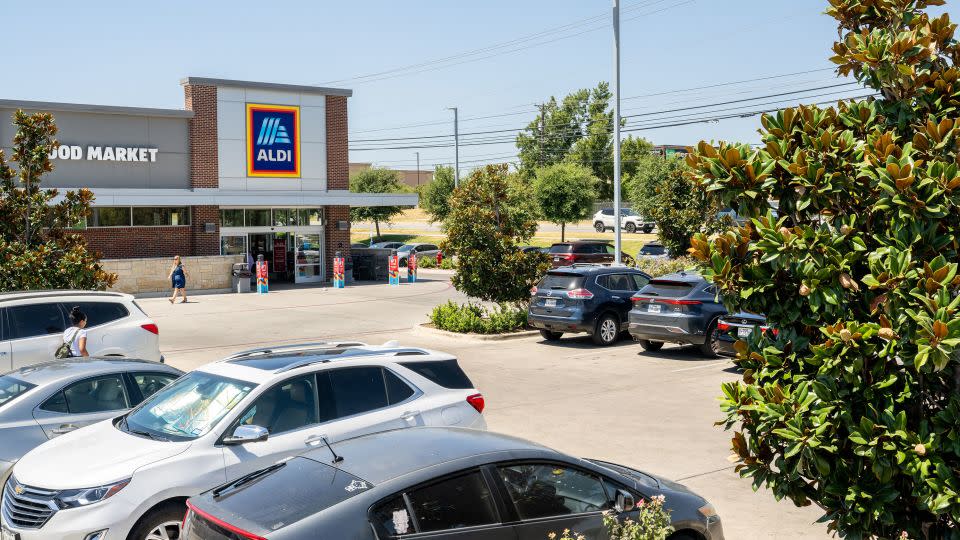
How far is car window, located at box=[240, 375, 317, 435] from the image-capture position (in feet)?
24.0

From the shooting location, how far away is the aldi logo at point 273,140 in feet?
117

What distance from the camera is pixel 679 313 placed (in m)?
17.3

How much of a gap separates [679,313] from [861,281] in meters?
12.7

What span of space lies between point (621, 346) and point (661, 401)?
5.67 meters

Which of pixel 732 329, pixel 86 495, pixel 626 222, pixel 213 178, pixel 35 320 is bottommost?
pixel 86 495

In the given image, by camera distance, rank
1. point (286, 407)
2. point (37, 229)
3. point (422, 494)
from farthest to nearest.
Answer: point (37, 229) < point (286, 407) < point (422, 494)

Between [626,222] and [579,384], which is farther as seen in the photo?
[626,222]

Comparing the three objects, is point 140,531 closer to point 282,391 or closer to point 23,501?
point 23,501

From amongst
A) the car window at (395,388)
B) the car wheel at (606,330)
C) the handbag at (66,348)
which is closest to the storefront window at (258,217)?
the car wheel at (606,330)

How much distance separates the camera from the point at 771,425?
189 inches

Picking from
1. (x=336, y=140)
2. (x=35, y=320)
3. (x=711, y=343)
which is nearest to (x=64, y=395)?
(x=35, y=320)

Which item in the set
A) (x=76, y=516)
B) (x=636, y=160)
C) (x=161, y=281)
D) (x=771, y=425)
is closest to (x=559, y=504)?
(x=771, y=425)

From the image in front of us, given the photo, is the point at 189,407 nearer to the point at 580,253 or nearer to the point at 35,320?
the point at 35,320

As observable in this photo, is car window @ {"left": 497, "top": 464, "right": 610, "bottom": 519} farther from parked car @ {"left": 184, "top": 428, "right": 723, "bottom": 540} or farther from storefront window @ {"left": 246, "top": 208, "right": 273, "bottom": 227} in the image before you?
storefront window @ {"left": 246, "top": 208, "right": 273, "bottom": 227}
